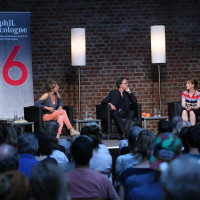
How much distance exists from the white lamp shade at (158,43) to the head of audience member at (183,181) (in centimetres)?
705

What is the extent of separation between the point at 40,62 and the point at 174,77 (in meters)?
2.62

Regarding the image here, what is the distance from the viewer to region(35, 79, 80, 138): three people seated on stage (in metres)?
7.61

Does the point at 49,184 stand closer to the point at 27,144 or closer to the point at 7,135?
the point at 27,144

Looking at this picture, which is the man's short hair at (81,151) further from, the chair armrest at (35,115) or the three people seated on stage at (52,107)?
the three people seated on stage at (52,107)

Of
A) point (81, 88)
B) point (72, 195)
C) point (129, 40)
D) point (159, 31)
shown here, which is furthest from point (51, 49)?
point (72, 195)

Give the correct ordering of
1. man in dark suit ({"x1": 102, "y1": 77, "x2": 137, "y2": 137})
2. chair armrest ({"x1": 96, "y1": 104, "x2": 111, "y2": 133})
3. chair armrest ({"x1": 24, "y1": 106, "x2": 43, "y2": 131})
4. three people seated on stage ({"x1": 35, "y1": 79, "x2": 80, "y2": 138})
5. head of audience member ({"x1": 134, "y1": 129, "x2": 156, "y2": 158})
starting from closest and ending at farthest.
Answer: head of audience member ({"x1": 134, "y1": 129, "x2": 156, "y2": 158})
chair armrest ({"x1": 24, "y1": 106, "x2": 43, "y2": 131})
three people seated on stage ({"x1": 35, "y1": 79, "x2": 80, "y2": 138})
chair armrest ({"x1": 96, "y1": 104, "x2": 111, "y2": 133})
man in dark suit ({"x1": 102, "y1": 77, "x2": 137, "y2": 137})

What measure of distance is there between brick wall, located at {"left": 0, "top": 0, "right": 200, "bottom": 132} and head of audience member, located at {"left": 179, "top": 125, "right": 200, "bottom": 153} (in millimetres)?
5742

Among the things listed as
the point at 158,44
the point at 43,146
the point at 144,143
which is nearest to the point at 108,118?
the point at 158,44

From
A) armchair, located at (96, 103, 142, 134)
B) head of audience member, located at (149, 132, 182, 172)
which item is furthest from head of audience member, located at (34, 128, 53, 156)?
armchair, located at (96, 103, 142, 134)

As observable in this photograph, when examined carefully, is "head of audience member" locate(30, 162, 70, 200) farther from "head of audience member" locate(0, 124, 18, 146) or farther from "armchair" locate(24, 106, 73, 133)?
"armchair" locate(24, 106, 73, 133)

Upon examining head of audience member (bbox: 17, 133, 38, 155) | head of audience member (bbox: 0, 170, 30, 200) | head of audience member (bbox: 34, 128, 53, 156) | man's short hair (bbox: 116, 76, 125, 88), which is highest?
man's short hair (bbox: 116, 76, 125, 88)

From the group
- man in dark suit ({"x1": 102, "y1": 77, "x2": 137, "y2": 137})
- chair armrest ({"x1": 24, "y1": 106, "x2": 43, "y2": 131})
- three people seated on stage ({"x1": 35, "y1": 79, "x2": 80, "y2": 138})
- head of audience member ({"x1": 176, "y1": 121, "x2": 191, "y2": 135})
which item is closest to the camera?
head of audience member ({"x1": 176, "y1": 121, "x2": 191, "y2": 135})

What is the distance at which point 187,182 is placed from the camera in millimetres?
1310

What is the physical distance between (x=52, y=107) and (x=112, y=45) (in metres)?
1.92
